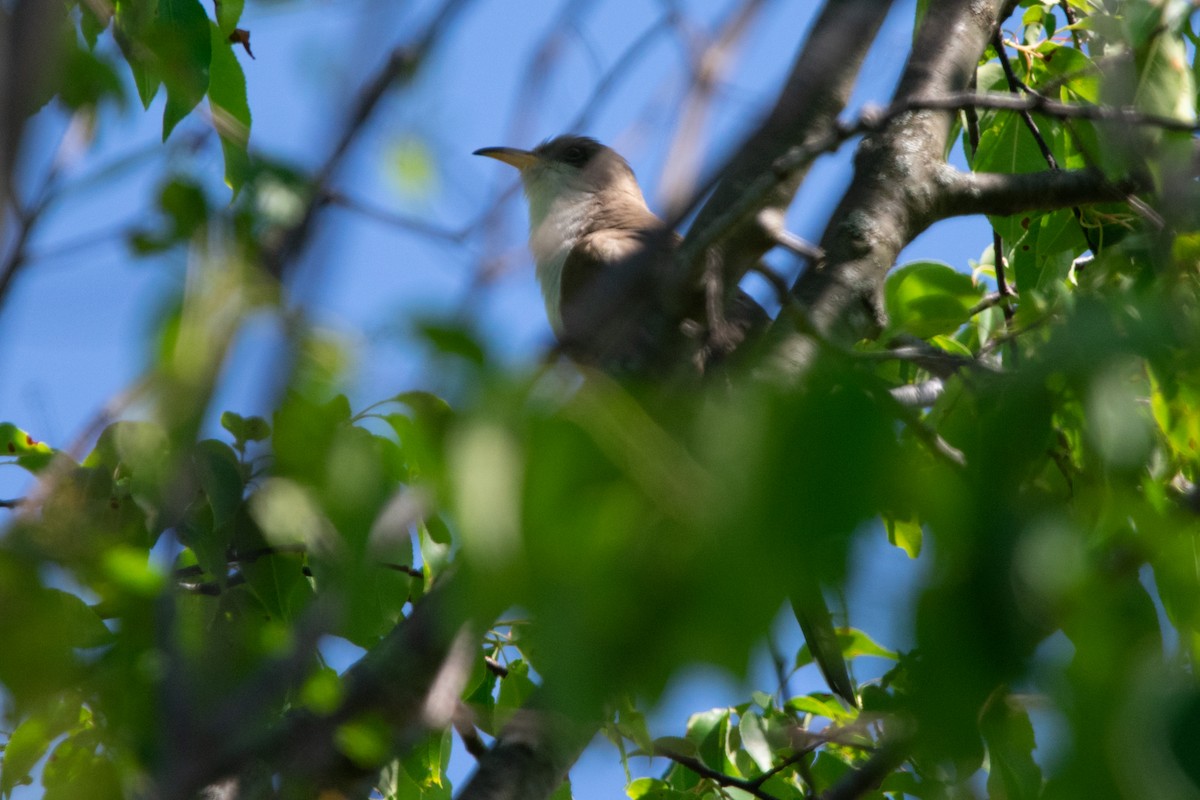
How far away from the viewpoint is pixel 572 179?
203 inches

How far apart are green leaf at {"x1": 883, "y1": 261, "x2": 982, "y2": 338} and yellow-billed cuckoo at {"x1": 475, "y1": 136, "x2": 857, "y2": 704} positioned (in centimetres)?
31

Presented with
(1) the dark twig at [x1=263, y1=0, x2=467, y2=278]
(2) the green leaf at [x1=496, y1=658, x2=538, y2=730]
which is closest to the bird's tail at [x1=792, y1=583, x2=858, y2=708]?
(2) the green leaf at [x1=496, y1=658, x2=538, y2=730]

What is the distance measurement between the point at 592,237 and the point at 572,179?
101cm

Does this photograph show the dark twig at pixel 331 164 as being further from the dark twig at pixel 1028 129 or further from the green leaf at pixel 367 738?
the dark twig at pixel 1028 129

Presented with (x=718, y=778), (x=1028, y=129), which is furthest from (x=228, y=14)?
(x=1028, y=129)

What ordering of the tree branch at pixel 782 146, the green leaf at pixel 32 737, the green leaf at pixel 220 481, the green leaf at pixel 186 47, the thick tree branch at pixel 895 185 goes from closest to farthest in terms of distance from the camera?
the tree branch at pixel 782 146
the green leaf at pixel 32 737
the green leaf at pixel 186 47
the green leaf at pixel 220 481
the thick tree branch at pixel 895 185

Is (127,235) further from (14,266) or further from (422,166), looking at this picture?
(422,166)

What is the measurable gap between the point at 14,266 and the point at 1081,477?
1.41 m

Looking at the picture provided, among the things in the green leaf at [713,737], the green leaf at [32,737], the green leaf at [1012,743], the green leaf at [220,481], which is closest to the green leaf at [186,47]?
the green leaf at [220,481]

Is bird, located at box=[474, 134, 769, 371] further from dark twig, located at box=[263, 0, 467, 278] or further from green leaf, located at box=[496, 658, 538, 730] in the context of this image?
green leaf, located at box=[496, 658, 538, 730]

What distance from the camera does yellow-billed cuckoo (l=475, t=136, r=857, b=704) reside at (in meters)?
1.70

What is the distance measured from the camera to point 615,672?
85cm

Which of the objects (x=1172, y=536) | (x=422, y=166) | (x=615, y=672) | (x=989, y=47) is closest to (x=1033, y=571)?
(x=1172, y=536)

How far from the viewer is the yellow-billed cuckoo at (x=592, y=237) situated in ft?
5.57
